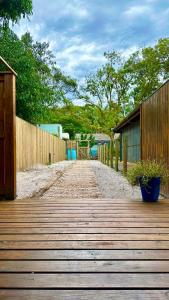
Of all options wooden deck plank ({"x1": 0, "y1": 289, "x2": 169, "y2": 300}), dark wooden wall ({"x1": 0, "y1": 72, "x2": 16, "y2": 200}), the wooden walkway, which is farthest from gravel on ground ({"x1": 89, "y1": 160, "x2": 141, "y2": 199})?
wooden deck plank ({"x1": 0, "y1": 289, "x2": 169, "y2": 300})

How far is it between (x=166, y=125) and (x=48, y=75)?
18.0 m

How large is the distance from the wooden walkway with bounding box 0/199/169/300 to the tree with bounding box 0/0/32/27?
11.1 m

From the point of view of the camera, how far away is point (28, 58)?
1228cm

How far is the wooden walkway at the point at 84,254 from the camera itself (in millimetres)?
1489

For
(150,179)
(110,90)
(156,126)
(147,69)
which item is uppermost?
(147,69)

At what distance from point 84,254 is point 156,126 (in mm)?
3674

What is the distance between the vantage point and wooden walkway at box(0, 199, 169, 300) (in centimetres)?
149

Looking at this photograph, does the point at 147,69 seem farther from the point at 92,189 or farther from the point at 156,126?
the point at 92,189

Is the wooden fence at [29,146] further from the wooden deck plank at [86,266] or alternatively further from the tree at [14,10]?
the wooden deck plank at [86,266]

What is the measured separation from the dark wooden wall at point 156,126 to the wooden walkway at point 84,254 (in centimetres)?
163

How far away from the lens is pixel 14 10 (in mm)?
12523

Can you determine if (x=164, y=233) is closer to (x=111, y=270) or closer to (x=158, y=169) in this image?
(x=111, y=270)

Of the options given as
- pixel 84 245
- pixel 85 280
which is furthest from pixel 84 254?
pixel 85 280

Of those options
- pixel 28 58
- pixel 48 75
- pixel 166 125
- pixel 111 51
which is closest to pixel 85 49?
pixel 111 51
